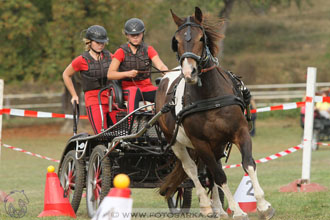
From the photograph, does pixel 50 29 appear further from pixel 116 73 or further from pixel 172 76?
pixel 172 76

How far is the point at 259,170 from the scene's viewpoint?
1535 cm

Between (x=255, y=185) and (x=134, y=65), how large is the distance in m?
2.59

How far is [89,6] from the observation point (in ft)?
86.8

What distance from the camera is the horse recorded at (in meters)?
6.52

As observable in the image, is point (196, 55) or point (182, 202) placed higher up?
point (196, 55)

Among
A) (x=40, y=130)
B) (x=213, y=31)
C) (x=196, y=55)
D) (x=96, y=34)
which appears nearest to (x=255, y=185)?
(x=196, y=55)

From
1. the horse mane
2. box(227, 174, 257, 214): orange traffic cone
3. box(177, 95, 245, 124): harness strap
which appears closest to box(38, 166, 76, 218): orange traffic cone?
box(227, 174, 257, 214): orange traffic cone

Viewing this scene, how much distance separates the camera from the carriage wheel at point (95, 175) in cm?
782

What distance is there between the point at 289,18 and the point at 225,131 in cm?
4838

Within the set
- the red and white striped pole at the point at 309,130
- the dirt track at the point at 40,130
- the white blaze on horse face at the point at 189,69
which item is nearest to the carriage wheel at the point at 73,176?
the white blaze on horse face at the point at 189,69

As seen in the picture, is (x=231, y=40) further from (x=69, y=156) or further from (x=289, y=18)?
(x=69, y=156)

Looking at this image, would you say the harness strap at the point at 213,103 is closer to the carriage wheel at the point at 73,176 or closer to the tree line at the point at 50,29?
the carriage wheel at the point at 73,176

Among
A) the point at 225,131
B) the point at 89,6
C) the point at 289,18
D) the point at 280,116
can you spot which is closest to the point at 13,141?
the point at 89,6

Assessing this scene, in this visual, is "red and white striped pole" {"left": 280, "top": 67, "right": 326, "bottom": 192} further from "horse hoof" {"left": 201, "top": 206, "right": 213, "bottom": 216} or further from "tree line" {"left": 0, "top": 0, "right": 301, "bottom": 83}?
"tree line" {"left": 0, "top": 0, "right": 301, "bottom": 83}
